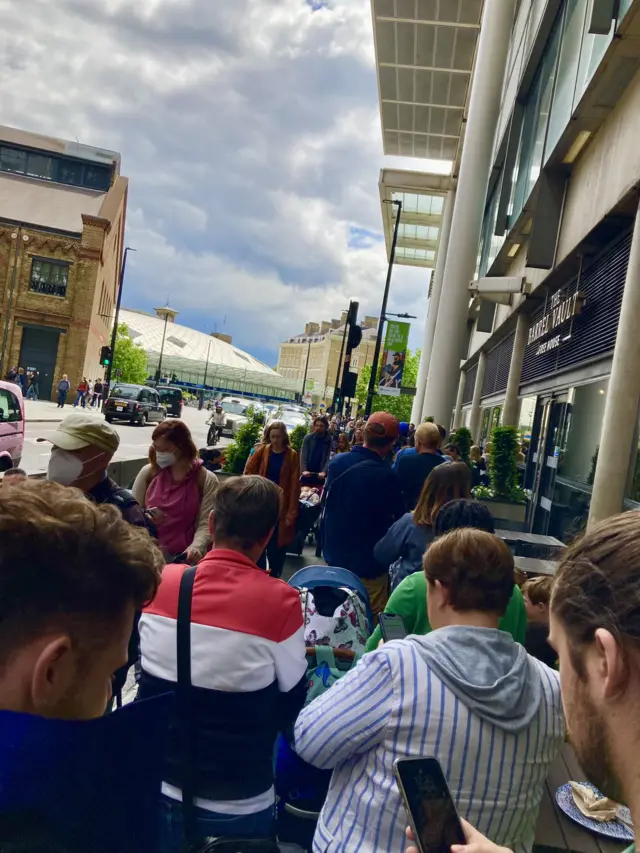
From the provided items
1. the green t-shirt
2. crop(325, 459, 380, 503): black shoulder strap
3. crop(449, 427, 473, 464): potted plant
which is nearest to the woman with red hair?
crop(325, 459, 380, 503): black shoulder strap

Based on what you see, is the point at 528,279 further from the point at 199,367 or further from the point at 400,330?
the point at 199,367

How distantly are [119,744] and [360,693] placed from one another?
2.85 feet

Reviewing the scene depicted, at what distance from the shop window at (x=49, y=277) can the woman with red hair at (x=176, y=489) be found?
43833 mm

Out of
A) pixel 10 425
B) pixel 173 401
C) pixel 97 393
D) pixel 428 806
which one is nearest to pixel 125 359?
pixel 97 393

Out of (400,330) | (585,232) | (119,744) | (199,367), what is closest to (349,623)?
(119,744)

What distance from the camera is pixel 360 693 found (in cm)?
192

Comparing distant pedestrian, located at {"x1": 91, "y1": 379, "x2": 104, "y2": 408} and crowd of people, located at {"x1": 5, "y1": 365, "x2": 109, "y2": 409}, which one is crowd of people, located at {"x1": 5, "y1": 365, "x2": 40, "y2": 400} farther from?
distant pedestrian, located at {"x1": 91, "y1": 379, "x2": 104, "y2": 408}

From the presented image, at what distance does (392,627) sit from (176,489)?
254 centimetres

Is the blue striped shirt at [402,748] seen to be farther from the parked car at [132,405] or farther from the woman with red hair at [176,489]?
the parked car at [132,405]

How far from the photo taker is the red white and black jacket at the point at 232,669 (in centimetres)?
221

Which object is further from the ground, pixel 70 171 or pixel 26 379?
pixel 70 171

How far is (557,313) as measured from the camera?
1160cm

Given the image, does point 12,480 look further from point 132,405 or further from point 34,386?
point 34,386

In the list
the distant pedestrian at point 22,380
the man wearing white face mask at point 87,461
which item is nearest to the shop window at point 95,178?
the distant pedestrian at point 22,380
